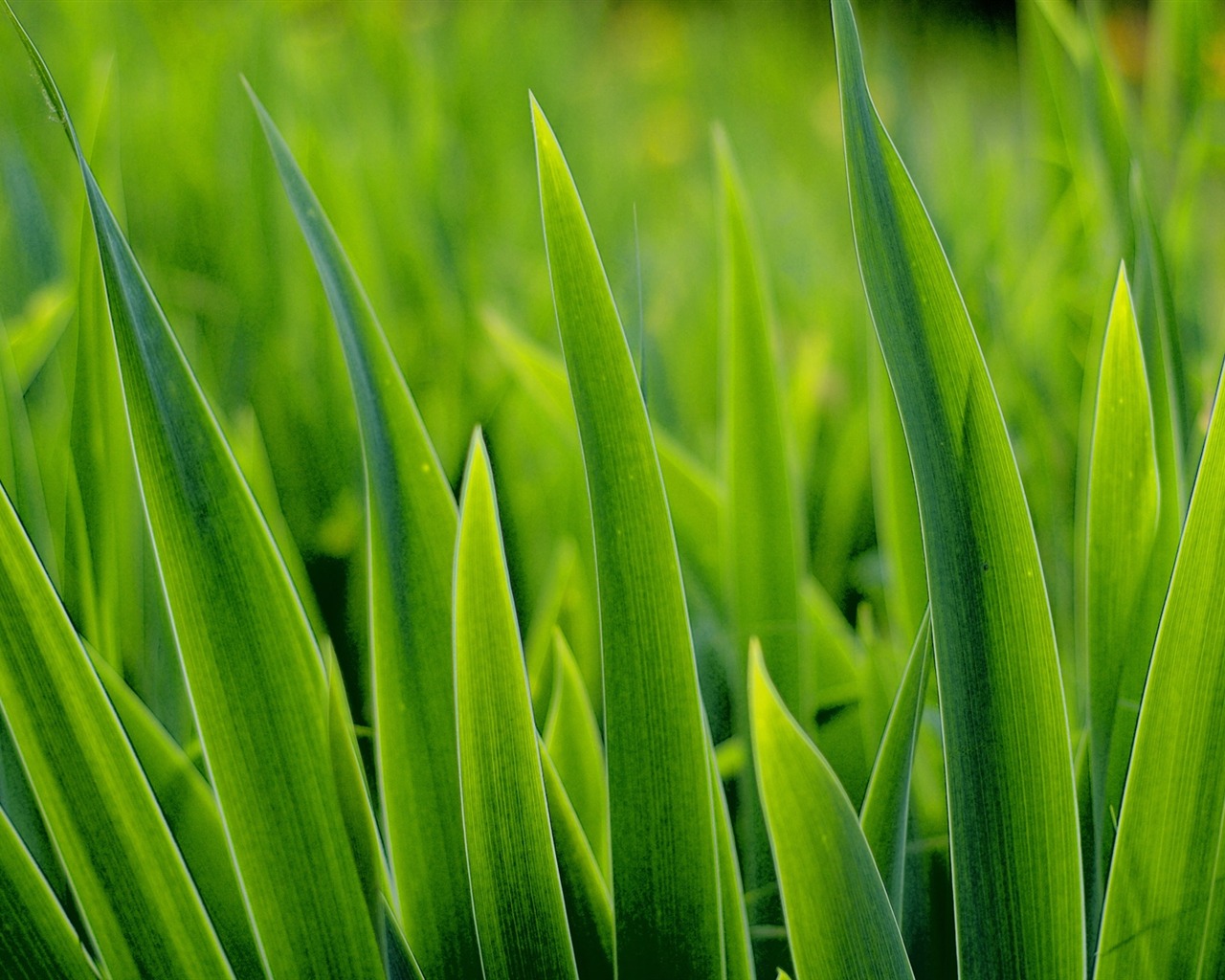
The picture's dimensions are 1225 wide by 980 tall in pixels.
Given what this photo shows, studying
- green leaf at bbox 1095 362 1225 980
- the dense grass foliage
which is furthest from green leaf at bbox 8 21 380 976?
green leaf at bbox 1095 362 1225 980

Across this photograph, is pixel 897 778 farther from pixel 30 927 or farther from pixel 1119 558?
pixel 30 927

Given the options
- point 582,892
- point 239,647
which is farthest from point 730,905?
point 239,647

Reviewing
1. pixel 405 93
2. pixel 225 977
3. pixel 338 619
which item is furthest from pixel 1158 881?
pixel 405 93

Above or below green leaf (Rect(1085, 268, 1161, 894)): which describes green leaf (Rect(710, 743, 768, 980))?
below

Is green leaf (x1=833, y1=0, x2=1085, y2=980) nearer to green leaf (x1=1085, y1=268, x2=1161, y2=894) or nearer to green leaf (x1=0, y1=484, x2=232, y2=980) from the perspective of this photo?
green leaf (x1=1085, y1=268, x2=1161, y2=894)

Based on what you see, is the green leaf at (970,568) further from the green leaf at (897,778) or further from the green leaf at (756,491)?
the green leaf at (756,491)

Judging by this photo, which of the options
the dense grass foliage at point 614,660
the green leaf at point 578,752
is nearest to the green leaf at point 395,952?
the dense grass foliage at point 614,660

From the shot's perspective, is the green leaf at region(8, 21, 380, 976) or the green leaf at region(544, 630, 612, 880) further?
the green leaf at region(544, 630, 612, 880)
